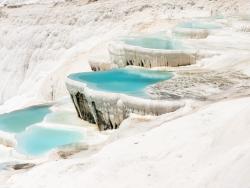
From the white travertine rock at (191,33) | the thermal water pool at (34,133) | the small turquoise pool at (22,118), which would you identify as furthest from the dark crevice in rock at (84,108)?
the white travertine rock at (191,33)

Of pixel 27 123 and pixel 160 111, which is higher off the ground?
pixel 160 111

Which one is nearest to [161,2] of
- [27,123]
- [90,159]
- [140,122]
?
[27,123]

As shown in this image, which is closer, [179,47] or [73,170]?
[73,170]

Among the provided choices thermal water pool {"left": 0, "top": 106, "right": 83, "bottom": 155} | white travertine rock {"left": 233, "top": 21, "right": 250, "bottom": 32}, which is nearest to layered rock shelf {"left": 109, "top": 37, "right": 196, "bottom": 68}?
thermal water pool {"left": 0, "top": 106, "right": 83, "bottom": 155}

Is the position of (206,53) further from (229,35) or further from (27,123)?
(27,123)

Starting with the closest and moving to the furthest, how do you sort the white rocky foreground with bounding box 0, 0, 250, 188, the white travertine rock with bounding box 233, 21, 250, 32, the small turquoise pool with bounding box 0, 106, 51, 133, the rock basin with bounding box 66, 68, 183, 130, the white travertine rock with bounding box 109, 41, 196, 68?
the white rocky foreground with bounding box 0, 0, 250, 188 → the rock basin with bounding box 66, 68, 183, 130 → the small turquoise pool with bounding box 0, 106, 51, 133 → the white travertine rock with bounding box 109, 41, 196, 68 → the white travertine rock with bounding box 233, 21, 250, 32

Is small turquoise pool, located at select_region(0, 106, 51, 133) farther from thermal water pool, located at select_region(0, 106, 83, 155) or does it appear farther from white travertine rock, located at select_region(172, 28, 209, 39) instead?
white travertine rock, located at select_region(172, 28, 209, 39)
